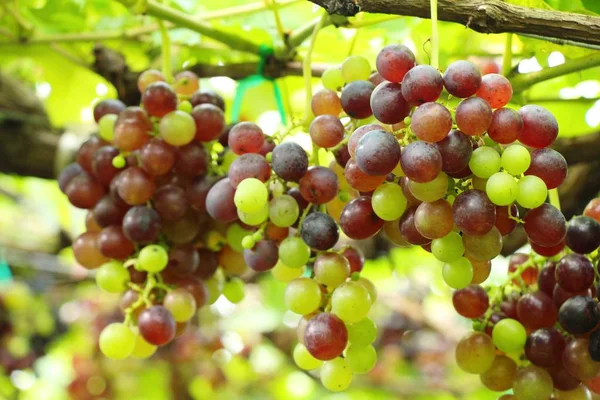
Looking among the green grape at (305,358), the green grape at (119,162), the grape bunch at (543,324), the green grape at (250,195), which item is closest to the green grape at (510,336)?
the grape bunch at (543,324)

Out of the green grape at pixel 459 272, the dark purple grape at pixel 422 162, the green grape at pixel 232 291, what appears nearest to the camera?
the dark purple grape at pixel 422 162

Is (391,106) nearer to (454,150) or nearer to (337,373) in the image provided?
(454,150)

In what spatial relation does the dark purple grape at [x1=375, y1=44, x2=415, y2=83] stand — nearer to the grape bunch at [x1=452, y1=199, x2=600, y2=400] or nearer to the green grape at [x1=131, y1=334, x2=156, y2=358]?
the grape bunch at [x1=452, y1=199, x2=600, y2=400]

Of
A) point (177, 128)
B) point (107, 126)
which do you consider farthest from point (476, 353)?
point (107, 126)

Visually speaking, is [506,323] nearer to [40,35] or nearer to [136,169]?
[136,169]

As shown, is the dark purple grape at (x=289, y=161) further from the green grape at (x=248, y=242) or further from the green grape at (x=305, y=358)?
the green grape at (x=305, y=358)

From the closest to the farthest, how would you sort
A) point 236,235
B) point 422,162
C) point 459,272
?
point 422,162
point 459,272
point 236,235

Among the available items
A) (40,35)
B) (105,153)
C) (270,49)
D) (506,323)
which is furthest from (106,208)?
(40,35)
